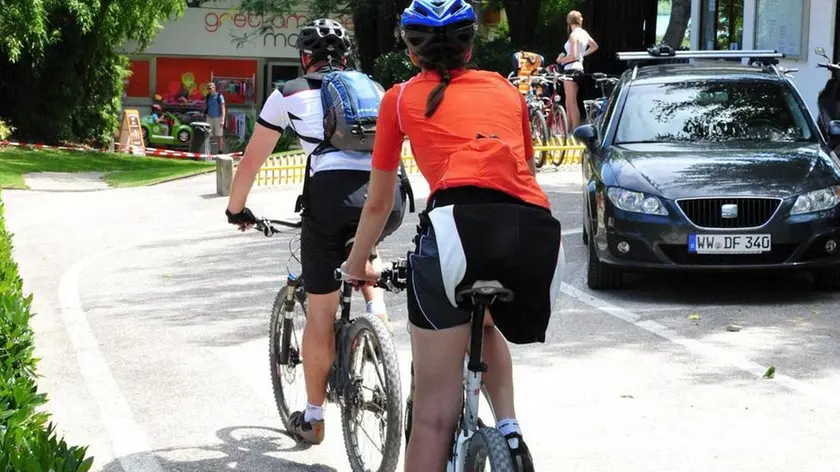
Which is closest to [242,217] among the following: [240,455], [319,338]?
[319,338]

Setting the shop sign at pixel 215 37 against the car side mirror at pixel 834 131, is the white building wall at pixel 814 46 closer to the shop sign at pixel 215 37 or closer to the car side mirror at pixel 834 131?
the car side mirror at pixel 834 131

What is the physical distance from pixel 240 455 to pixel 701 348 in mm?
3397

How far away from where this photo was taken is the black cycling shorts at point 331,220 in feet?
19.2

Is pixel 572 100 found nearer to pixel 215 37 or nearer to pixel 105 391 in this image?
pixel 105 391

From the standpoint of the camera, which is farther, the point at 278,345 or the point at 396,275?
the point at 278,345

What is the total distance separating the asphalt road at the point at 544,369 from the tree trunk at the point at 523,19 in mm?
21113

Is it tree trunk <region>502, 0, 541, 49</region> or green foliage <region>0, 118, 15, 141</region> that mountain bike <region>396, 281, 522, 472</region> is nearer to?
tree trunk <region>502, 0, 541, 49</region>

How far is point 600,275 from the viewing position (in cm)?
1088

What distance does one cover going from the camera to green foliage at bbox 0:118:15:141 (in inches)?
1371

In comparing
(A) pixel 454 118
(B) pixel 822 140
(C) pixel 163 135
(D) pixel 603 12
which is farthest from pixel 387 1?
(A) pixel 454 118

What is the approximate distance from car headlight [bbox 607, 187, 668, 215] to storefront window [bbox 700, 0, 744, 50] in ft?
47.8

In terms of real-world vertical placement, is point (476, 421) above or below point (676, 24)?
below

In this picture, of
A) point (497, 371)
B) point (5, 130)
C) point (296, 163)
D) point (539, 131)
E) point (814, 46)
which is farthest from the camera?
point (5, 130)

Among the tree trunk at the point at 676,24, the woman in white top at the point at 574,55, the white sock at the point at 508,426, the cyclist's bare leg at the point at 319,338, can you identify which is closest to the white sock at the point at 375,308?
the cyclist's bare leg at the point at 319,338
